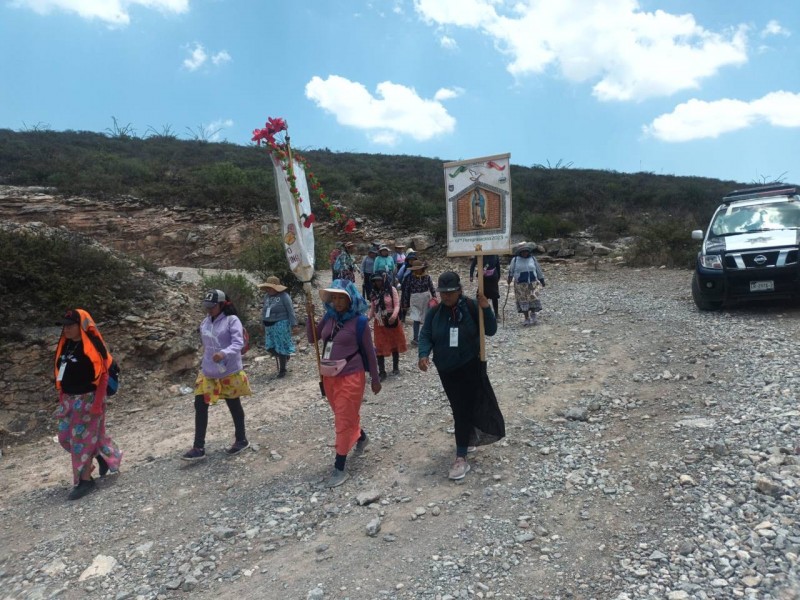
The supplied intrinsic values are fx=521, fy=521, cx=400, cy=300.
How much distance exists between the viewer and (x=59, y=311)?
7859 millimetres

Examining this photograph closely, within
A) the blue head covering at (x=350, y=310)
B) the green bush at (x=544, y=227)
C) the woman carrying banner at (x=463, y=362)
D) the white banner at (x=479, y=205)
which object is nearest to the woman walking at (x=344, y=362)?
A: the blue head covering at (x=350, y=310)

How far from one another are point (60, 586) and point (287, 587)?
164 cm

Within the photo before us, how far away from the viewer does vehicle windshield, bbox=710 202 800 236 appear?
28.4 ft

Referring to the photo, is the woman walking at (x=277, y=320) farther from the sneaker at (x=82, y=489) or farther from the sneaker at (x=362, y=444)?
the sneaker at (x=82, y=489)

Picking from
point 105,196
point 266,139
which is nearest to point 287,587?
point 266,139

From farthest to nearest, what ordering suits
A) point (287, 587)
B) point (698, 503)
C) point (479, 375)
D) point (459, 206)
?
point (459, 206), point (479, 375), point (698, 503), point (287, 587)

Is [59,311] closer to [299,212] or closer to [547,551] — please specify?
[299,212]

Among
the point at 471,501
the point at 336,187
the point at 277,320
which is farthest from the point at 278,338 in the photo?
the point at 336,187

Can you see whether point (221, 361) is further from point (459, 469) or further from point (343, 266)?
point (343, 266)

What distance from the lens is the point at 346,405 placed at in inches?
176

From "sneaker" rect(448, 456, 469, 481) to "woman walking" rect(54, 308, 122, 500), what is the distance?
320 cm

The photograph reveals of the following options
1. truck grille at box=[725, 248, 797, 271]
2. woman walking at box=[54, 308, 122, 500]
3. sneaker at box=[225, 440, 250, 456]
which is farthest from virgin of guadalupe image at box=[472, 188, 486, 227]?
truck grille at box=[725, 248, 797, 271]

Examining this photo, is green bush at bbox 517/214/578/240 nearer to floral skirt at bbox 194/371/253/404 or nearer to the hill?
the hill

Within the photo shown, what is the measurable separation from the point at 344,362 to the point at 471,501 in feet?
5.02
